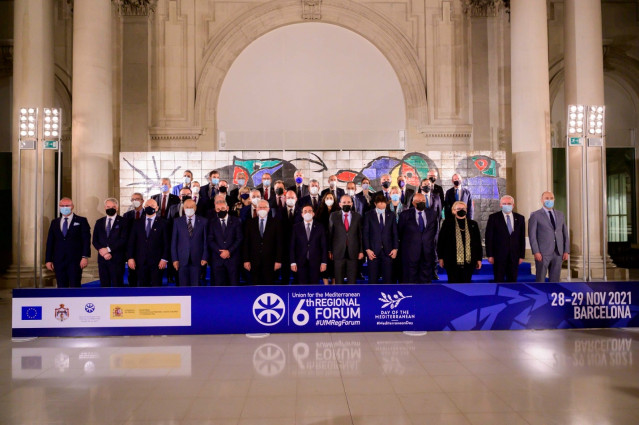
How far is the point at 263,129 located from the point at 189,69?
3.07m

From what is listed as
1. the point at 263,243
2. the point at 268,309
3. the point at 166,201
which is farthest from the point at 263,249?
the point at 166,201

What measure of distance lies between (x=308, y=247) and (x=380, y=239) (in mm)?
1320

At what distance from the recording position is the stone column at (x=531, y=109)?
13.3m

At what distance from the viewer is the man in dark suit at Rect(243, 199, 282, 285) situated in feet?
31.6

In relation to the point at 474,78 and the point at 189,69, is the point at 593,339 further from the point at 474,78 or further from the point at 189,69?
the point at 189,69

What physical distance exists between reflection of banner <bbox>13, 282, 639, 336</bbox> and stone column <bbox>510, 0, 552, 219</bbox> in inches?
196

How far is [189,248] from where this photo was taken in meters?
9.55

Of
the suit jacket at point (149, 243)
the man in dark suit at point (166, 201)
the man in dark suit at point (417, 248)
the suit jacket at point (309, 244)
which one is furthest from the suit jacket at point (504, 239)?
the man in dark suit at point (166, 201)

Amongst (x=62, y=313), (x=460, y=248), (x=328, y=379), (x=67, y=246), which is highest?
(x=67, y=246)

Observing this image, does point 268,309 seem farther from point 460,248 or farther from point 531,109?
point 531,109

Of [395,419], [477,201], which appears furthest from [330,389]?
[477,201]

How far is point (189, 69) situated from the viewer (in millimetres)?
17406

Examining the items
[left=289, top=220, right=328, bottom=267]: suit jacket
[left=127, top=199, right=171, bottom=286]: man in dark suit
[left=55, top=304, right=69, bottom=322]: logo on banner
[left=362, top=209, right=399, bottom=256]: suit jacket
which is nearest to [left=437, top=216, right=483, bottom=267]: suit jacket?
[left=362, top=209, right=399, bottom=256]: suit jacket

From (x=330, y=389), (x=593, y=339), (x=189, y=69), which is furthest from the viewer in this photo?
(x=189, y=69)
